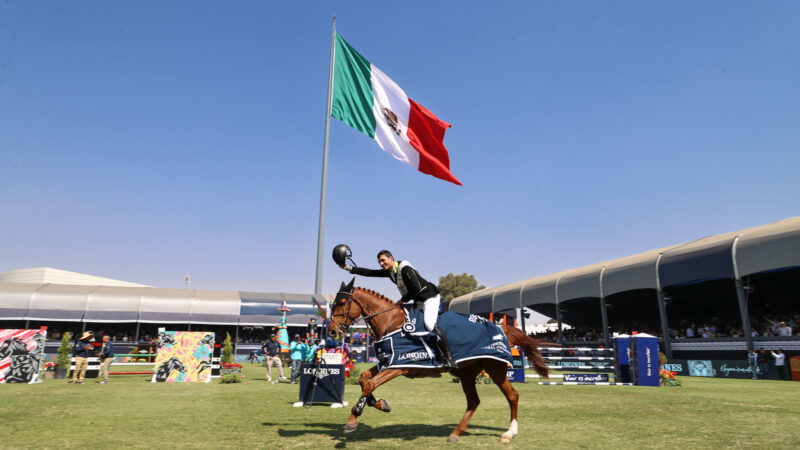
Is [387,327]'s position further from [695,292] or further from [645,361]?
[695,292]

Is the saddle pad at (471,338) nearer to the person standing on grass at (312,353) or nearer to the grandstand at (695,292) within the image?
the person standing on grass at (312,353)

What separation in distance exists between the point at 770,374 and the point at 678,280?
631cm

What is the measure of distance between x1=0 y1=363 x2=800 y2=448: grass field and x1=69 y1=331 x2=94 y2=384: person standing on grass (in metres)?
4.48

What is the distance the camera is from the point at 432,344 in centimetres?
679

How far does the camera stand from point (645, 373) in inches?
659

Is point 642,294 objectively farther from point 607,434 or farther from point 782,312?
point 607,434

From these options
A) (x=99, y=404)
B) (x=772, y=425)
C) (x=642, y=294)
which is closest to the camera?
(x=772, y=425)

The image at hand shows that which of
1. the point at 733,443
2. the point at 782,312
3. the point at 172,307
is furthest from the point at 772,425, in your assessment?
the point at 172,307

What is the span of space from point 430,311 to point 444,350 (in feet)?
1.95

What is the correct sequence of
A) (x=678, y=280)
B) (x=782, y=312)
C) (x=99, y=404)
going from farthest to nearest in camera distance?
(x=782, y=312) < (x=678, y=280) < (x=99, y=404)

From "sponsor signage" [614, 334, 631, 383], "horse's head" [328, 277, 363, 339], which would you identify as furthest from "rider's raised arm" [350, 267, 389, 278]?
"sponsor signage" [614, 334, 631, 383]

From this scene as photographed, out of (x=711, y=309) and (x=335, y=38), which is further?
(x=711, y=309)

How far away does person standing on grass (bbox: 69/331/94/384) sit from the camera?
17516mm

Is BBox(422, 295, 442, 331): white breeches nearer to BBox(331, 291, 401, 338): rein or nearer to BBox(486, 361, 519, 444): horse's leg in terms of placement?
BBox(331, 291, 401, 338): rein
